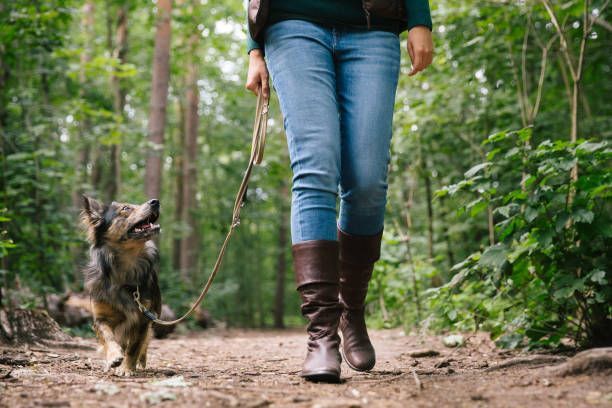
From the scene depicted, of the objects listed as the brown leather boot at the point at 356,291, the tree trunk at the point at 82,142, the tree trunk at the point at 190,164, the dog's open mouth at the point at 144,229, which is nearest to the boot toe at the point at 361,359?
the brown leather boot at the point at 356,291

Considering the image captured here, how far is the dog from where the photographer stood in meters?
3.54

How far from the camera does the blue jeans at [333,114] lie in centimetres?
254

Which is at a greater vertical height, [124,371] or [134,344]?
[134,344]

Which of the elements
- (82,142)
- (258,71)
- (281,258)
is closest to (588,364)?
(258,71)

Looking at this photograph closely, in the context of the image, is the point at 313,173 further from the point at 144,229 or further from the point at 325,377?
the point at 144,229

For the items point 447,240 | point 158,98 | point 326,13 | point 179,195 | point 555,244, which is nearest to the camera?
point 326,13

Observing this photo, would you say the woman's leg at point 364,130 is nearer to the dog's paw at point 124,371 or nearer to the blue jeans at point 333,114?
the blue jeans at point 333,114

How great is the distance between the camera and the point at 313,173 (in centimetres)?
253

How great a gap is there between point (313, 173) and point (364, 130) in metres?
0.33

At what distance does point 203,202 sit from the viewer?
24.3 m

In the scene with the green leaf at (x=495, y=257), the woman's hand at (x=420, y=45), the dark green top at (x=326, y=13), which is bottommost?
the green leaf at (x=495, y=257)

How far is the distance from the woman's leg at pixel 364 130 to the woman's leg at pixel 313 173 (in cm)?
9

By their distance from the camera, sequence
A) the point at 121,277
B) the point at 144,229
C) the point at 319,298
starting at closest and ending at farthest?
the point at 319,298 < the point at 121,277 < the point at 144,229

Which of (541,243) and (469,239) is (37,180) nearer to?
(541,243)
